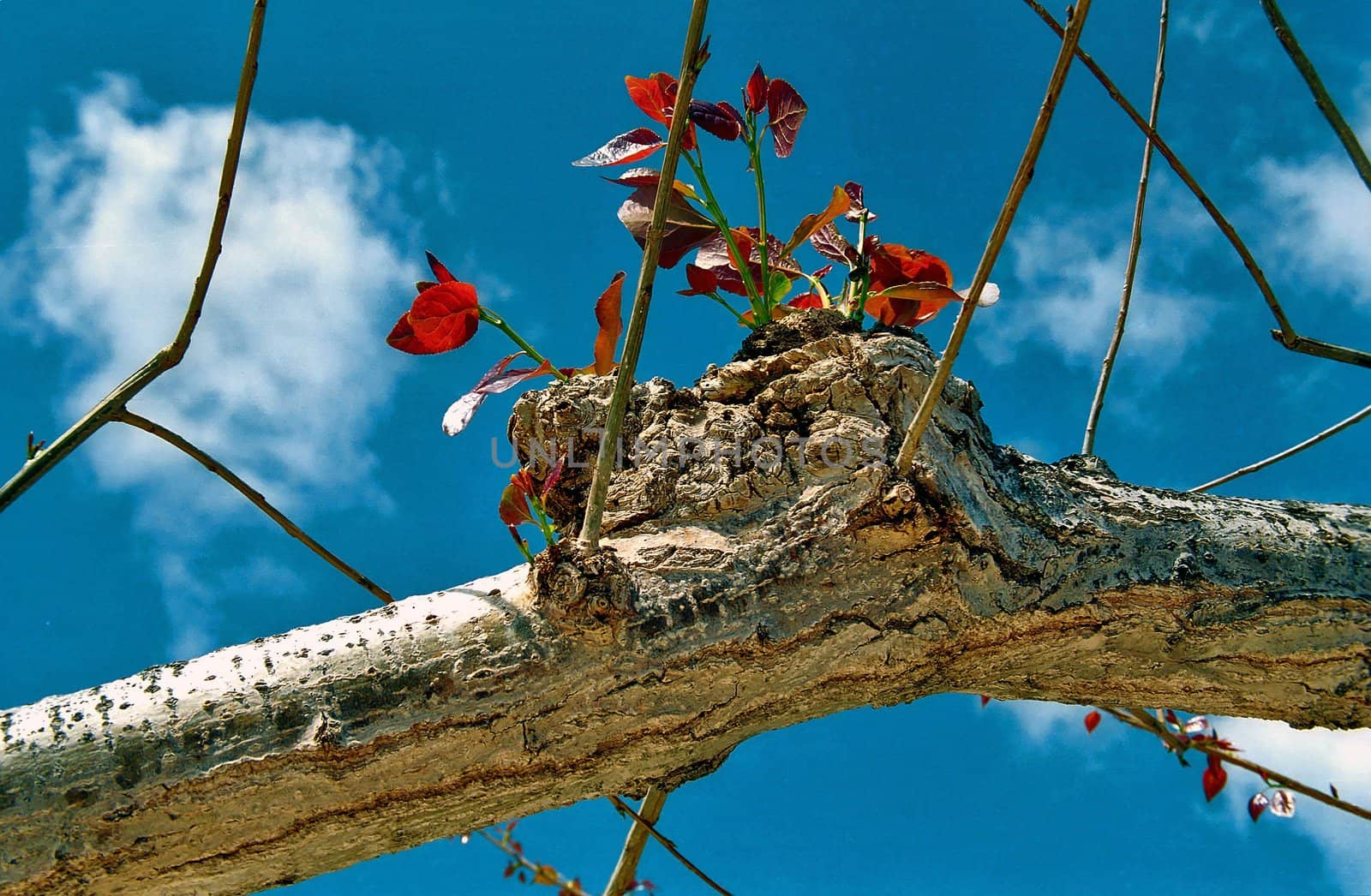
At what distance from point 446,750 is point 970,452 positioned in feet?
1.92

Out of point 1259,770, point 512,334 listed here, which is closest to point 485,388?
point 512,334

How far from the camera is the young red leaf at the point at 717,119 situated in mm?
1171

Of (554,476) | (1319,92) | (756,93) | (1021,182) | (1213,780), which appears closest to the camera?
(1021,182)

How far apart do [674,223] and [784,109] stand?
210 millimetres

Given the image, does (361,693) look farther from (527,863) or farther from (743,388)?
(527,863)

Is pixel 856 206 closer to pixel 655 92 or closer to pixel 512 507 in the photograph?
pixel 655 92

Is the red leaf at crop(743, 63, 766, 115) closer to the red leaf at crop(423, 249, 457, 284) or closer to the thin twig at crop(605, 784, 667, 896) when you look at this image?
the red leaf at crop(423, 249, 457, 284)

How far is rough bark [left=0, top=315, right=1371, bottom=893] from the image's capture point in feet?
2.46

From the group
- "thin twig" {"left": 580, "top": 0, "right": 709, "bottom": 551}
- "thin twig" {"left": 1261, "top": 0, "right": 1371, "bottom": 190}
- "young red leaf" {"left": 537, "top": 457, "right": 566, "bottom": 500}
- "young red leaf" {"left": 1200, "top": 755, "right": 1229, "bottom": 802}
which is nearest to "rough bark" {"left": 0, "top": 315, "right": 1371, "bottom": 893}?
"young red leaf" {"left": 537, "top": 457, "right": 566, "bottom": 500}

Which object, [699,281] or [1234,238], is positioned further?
[699,281]

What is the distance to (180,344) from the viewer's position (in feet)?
2.62

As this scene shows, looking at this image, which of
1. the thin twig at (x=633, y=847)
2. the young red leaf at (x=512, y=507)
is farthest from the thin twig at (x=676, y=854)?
the young red leaf at (x=512, y=507)

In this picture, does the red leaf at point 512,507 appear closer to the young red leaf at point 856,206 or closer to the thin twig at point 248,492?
the thin twig at point 248,492

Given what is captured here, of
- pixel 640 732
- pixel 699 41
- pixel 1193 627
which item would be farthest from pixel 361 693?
pixel 1193 627
